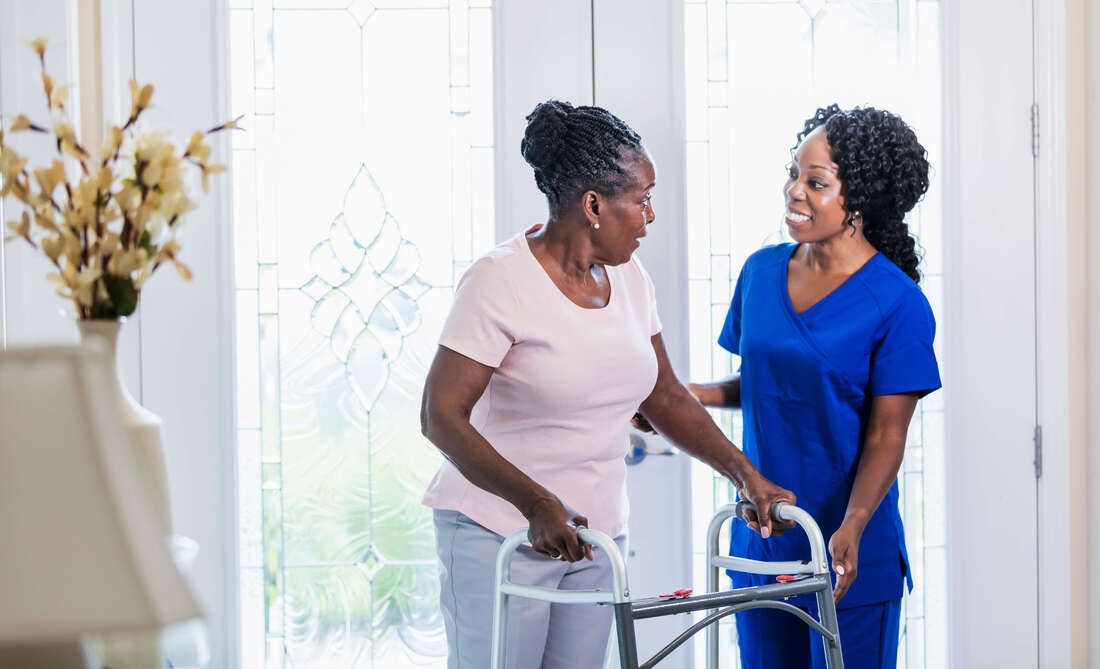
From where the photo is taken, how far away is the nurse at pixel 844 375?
1.73m

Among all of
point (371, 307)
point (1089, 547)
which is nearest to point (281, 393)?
point (371, 307)

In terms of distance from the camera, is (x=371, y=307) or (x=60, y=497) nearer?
(x=60, y=497)

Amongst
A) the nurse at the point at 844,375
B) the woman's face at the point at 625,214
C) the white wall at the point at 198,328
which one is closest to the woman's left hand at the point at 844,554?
the nurse at the point at 844,375

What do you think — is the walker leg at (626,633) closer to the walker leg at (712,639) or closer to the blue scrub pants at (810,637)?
the walker leg at (712,639)

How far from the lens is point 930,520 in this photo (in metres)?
2.26

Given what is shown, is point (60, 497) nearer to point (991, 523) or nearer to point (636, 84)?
point (636, 84)

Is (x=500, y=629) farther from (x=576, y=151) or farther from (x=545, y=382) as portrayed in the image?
(x=576, y=151)

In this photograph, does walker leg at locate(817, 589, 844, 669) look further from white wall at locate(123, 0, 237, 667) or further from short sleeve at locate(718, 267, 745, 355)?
white wall at locate(123, 0, 237, 667)

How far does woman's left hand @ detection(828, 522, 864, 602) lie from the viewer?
1.65 m

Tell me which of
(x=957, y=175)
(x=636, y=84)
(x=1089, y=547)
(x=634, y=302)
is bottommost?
(x=1089, y=547)

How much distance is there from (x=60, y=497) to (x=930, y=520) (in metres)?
2.00

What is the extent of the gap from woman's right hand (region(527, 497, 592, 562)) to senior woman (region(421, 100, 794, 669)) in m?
0.07

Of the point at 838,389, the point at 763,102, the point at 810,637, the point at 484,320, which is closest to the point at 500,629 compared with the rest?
the point at 484,320

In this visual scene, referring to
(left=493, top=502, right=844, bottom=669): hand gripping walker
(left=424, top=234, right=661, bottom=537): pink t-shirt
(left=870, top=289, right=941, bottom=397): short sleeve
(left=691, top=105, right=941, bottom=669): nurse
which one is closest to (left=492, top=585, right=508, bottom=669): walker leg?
(left=493, top=502, right=844, bottom=669): hand gripping walker
